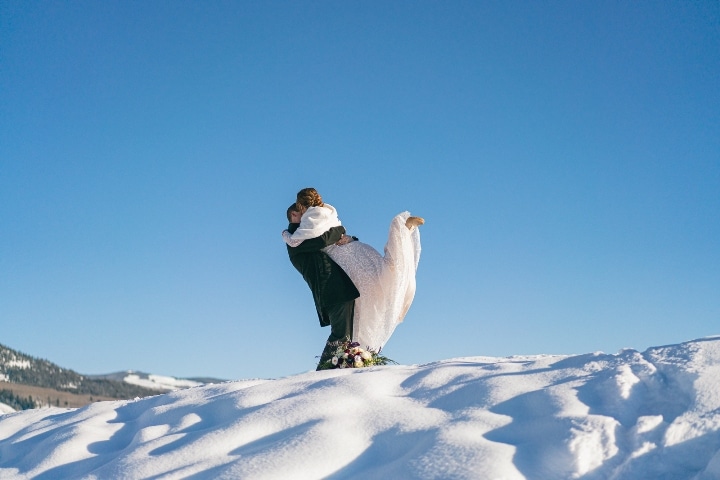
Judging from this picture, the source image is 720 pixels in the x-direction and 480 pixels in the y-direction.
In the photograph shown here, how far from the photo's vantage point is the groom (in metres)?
9.07

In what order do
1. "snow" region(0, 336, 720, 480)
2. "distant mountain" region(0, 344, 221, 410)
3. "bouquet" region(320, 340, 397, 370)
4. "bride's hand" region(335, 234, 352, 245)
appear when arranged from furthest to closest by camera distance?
"distant mountain" region(0, 344, 221, 410) → "bride's hand" region(335, 234, 352, 245) → "bouquet" region(320, 340, 397, 370) → "snow" region(0, 336, 720, 480)

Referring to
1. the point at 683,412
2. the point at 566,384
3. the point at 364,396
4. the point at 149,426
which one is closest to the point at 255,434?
the point at 364,396

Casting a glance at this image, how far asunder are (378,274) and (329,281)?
61 centimetres

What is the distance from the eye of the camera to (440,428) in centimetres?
418

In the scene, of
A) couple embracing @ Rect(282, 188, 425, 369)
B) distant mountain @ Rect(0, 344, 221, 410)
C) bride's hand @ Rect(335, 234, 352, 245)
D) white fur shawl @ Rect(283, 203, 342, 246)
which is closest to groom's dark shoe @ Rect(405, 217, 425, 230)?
couple embracing @ Rect(282, 188, 425, 369)

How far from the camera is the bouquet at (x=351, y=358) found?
27.2 feet

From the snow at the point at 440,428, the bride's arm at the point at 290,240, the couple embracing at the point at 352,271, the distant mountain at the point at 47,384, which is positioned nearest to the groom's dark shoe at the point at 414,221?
the couple embracing at the point at 352,271

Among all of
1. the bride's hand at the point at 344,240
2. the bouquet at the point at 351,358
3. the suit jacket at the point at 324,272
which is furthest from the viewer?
the bride's hand at the point at 344,240

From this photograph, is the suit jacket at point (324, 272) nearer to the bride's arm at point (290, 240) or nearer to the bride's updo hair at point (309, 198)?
the bride's arm at point (290, 240)

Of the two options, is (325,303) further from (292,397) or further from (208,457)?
(208,457)

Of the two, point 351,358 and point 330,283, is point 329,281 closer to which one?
point 330,283

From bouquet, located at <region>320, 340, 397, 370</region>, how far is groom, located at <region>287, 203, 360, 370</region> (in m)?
0.42

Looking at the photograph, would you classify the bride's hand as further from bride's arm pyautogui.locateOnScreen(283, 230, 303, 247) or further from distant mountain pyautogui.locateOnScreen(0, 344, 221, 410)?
distant mountain pyautogui.locateOnScreen(0, 344, 221, 410)

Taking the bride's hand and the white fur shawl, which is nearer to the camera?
the white fur shawl
